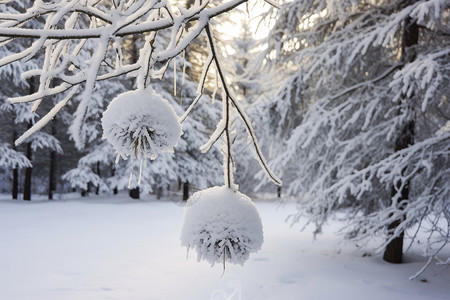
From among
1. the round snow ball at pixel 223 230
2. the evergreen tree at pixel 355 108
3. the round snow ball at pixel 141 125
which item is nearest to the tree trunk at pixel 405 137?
the evergreen tree at pixel 355 108

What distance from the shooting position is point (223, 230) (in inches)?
37.7

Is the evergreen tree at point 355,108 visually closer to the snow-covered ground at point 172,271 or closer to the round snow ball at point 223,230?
the snow-covered ground at point 172,271

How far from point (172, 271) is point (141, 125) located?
17.5ft

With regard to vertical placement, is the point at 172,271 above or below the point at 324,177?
below

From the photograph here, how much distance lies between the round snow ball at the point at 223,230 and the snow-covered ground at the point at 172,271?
155 inches

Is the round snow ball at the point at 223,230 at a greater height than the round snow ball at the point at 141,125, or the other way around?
the round snow ball at the point at 141,125

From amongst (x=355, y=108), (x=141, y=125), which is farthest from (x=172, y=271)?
(x=141, y=125)

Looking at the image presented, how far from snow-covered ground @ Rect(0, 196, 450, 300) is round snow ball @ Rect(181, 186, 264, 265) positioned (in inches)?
155

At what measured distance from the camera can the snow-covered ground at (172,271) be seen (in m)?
4.67

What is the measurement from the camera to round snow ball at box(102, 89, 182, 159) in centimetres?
83

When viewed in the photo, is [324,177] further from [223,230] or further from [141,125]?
[141,125]

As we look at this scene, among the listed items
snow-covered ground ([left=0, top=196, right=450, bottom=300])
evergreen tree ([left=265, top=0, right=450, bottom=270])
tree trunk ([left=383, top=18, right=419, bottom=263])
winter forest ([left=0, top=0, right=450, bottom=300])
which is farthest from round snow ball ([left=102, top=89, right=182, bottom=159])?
tree trunk ([left=383, top=18, right=419, bottom=263])

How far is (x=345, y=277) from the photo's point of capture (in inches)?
209

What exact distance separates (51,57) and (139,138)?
20.5 inches
